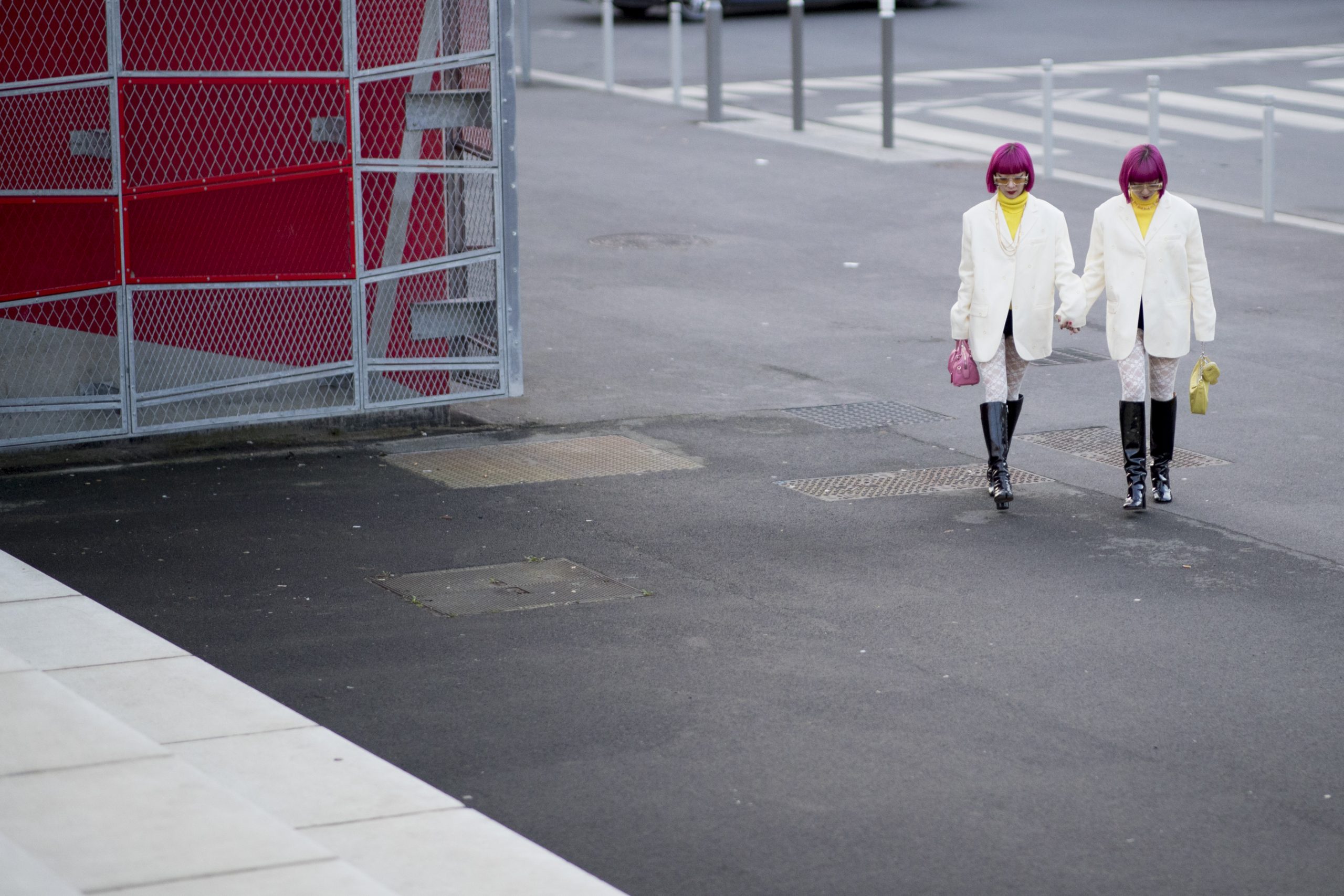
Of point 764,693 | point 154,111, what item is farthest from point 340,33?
point 764,693

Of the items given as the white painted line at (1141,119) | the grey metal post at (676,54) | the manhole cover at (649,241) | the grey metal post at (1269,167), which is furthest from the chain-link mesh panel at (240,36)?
the grey metal post at (676,54)

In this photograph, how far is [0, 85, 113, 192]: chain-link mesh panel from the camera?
985 centimetres

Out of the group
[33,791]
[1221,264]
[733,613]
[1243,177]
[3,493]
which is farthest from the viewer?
[1243,177]

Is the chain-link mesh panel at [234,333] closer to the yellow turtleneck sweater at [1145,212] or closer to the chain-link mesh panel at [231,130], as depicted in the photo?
the chain-link mesh panel at [231,130]

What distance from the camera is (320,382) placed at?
34.5 ft

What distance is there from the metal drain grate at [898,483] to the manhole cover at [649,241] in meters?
6.57

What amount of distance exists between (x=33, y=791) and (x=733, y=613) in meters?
2.93

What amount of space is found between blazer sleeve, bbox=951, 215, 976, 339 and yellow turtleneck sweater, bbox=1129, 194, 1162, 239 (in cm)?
76

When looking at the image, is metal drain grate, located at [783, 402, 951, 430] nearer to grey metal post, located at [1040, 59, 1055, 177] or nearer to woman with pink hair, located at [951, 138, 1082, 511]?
woman with pink hair, located at [951, 138, 1082, 511]

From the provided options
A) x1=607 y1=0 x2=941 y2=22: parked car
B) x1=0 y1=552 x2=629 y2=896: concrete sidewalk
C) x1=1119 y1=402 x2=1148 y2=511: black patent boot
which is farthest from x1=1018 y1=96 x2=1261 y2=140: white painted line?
x1=0 y1=552 x2=629 y2=896: concrete sidewalk

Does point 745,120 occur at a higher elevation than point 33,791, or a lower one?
higher

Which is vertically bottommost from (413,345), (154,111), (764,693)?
(764,693)

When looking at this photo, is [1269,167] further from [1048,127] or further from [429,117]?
[429,117]

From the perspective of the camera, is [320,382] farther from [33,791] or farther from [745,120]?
[745,120]
